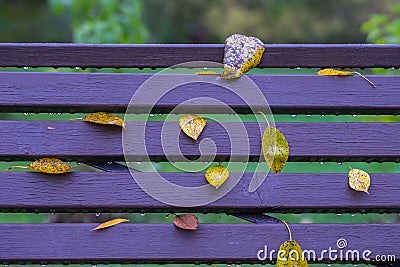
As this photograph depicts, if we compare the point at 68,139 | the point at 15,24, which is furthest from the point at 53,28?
the point at 68,139

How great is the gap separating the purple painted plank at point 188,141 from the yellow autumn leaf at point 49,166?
0.6 inches

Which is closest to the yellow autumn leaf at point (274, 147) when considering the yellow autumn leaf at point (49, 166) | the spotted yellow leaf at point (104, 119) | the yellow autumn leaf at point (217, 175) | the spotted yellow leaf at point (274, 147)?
the spotted yellow leaf at point (274, 147)

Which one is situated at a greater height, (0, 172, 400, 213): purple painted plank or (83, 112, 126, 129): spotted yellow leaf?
(83, 112, 126, 129): spotted yellow leaf

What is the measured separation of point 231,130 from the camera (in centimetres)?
151

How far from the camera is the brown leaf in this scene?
1.48 m

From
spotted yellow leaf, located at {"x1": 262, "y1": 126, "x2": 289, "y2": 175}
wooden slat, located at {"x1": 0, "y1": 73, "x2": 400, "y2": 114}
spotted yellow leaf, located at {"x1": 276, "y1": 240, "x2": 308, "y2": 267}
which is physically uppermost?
wooden slat, located at {"x1": 0, "y1": 73, "x2": 400, "y2": 114}

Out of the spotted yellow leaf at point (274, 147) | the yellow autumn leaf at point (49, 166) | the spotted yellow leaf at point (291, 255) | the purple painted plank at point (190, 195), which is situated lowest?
the spotted yellow leaf at point (291, 255)

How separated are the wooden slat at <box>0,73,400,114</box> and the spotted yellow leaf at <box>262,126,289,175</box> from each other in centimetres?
7

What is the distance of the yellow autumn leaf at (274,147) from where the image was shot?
59.0 inches

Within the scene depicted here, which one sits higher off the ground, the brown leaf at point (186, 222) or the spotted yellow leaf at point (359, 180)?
the spotted yellow leaf at point (359, 180)

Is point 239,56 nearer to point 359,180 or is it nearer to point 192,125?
point 192,125

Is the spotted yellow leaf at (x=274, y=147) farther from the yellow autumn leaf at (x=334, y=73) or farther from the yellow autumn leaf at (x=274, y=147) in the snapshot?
the yellow autumn leaf at (x=334, y=73)

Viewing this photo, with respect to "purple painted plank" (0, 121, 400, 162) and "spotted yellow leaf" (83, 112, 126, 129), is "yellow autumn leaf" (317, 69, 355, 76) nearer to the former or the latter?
"purple painted plank" (0, 121, 400, 162)

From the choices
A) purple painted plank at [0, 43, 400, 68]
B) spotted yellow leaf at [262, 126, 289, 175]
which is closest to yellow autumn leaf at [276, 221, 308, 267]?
spotted yellow leaf at [262, 126, 289, 175]
